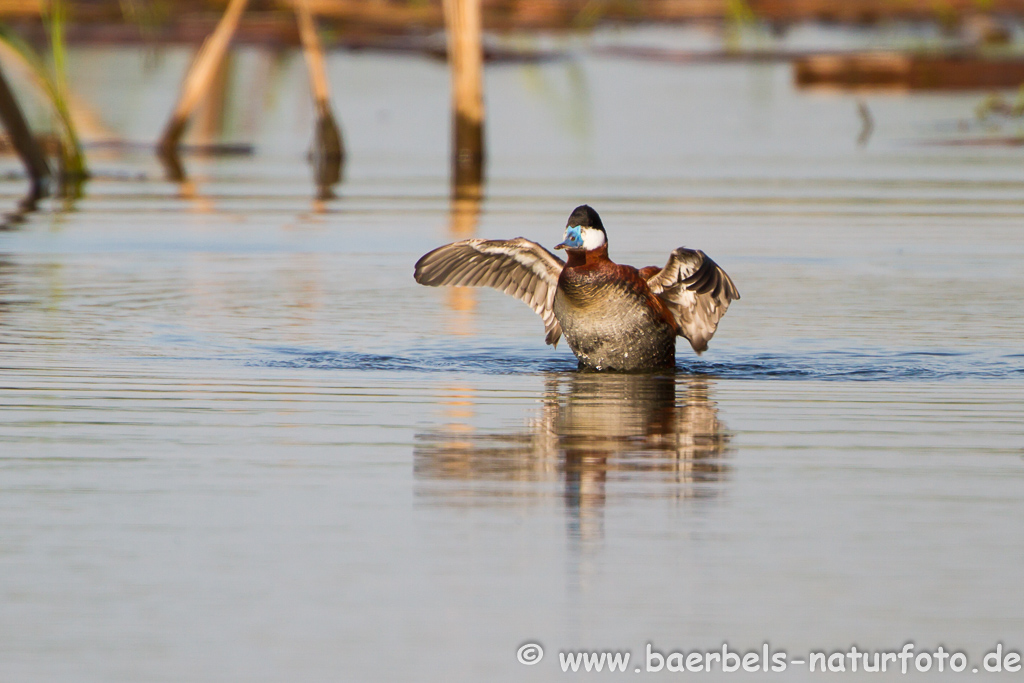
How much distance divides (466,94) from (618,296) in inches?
432

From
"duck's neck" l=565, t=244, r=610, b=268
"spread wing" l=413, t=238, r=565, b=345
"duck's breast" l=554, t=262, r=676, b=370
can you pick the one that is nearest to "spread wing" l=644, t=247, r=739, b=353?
"duck's breast" l=554, t=262, r=676, b=370

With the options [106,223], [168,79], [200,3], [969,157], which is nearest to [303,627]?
[106,223]

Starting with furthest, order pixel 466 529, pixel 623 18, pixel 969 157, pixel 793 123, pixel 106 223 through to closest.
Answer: pixel 623 18 < pixel 793 123 < pixel 969 157 < pixel 106 223 < pixel 466 529

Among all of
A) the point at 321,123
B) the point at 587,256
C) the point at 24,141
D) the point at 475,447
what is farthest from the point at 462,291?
the point at 321,123

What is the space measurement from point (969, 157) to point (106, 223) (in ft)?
33.3

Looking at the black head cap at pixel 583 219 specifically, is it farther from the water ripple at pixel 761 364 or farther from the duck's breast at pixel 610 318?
the water ripple at pixel 761 364

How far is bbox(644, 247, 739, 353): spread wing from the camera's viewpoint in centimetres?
971

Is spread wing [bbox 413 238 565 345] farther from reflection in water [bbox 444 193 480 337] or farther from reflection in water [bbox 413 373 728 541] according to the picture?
reflection in water [bbox 413 373 728 541]

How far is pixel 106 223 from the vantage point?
56.4 feet

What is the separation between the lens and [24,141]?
19547mm

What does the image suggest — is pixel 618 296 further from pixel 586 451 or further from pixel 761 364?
pixel 586 451

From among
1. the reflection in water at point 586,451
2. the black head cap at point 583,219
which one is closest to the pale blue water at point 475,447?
the reflection in water at point 586,451

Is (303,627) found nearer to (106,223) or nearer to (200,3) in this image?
(106,223)

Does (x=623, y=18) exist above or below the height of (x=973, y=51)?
above
